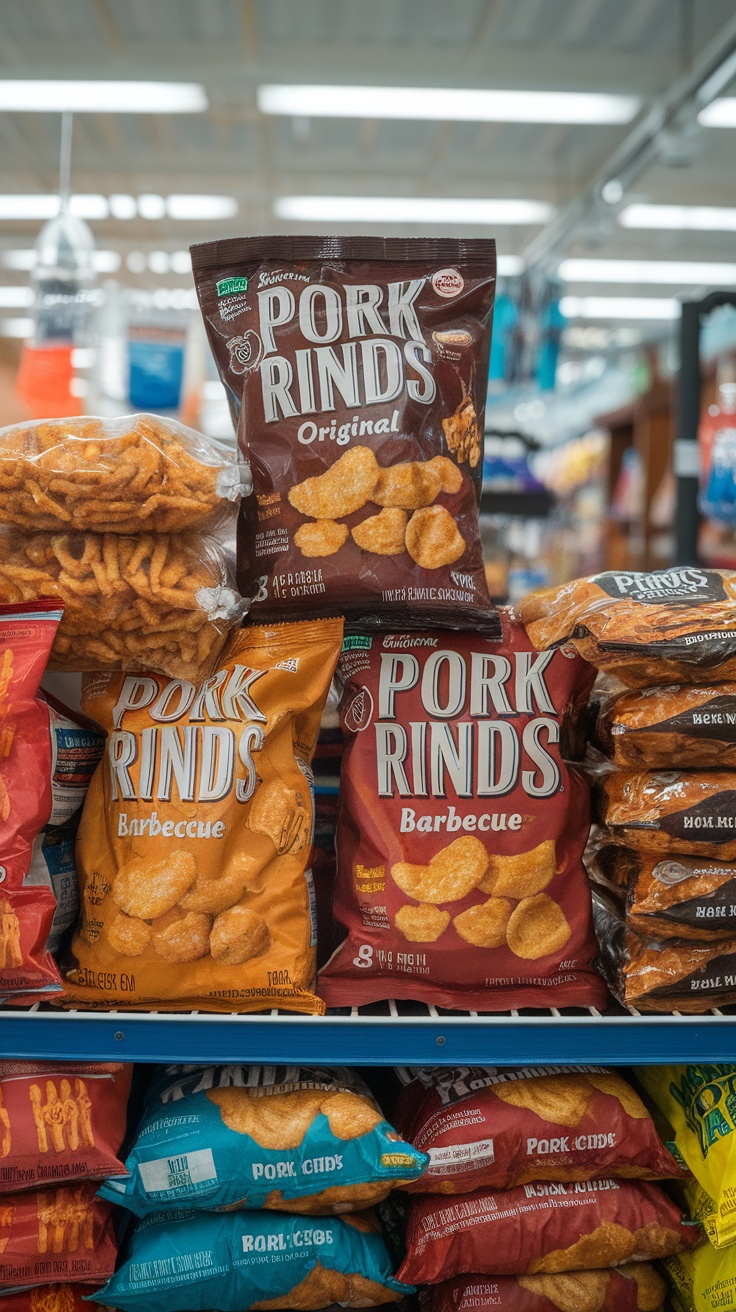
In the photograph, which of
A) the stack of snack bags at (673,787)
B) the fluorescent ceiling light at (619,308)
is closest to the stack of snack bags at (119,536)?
the stack of snack bags at (673,787)

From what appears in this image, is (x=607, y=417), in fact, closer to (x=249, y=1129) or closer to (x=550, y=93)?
(x=550, y=93)

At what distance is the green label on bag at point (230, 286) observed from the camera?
1380 millimetres

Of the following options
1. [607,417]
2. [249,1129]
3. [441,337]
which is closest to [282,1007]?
[249,1129]

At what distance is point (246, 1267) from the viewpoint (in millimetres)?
1292

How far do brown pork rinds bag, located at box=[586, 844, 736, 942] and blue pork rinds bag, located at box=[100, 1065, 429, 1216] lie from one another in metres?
0.42

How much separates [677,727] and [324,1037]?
0.60 metres

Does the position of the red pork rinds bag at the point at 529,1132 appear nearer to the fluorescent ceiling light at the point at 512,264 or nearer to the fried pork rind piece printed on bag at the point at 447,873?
the fried pork rind piece printed on bag at the point at 447,873

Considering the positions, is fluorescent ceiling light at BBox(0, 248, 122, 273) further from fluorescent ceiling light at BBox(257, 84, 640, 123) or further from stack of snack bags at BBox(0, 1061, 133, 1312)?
stack of snack bags at BBox(0, 1061, 133, 1312)

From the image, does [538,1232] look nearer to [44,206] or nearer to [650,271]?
[44,206]

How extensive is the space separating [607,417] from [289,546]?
9744mm

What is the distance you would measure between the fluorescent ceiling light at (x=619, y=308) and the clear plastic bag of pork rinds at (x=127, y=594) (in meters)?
8.49

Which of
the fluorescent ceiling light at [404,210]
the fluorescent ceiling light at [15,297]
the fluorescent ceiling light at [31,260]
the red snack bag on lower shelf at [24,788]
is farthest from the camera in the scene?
the fluorescent ceiling light at [15,297]

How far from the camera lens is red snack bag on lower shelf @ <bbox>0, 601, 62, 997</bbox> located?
3.90 feet

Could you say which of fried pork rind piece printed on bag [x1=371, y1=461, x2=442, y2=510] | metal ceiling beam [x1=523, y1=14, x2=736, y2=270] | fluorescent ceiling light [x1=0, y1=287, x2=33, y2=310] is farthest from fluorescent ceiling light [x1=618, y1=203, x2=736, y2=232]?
fried pork rind piece printed on bag [x1=371, y1=461, x2=442, y2=510]
